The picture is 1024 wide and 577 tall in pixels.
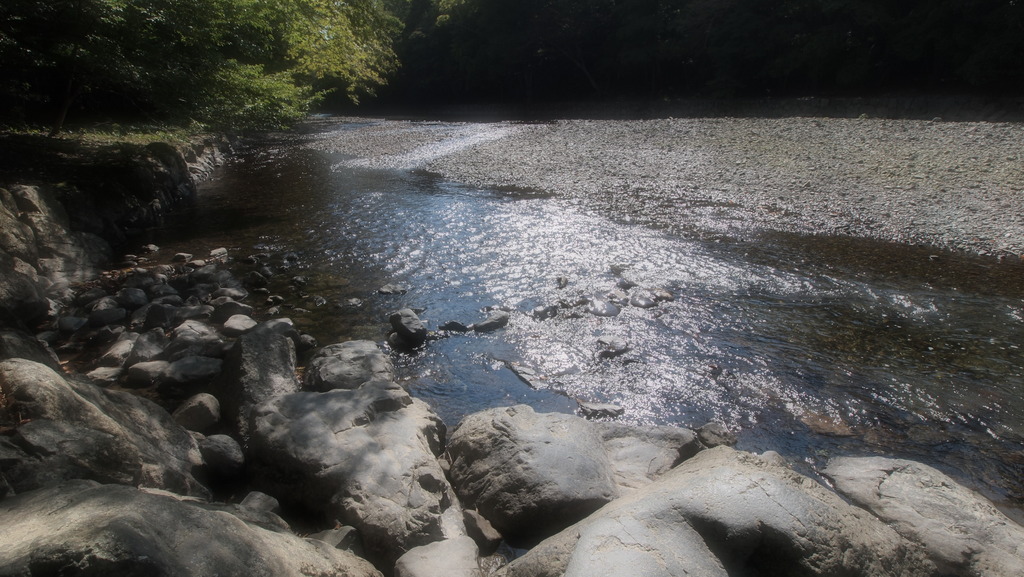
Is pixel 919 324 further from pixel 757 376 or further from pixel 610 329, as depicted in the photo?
pixel 610 329

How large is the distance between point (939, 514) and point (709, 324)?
3282mm

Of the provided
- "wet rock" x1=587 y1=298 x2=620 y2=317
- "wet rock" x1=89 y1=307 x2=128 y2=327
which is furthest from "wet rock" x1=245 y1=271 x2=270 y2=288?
"wet rock" x1=587 y1=298 x2=620 y2=317

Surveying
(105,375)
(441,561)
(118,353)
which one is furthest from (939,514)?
(118,353)

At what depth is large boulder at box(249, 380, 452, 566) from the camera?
10.9ft

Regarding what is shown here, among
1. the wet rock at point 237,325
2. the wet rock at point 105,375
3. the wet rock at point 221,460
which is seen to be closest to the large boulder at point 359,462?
the wet rock at point 221,460

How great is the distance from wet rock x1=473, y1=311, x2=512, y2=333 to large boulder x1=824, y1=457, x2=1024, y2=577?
3646mm

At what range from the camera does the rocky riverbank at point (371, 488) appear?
7.27ft

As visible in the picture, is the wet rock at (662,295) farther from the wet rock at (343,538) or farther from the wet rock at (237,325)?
the wet rock at (343,538)

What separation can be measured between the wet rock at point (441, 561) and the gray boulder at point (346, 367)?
6.93 ft

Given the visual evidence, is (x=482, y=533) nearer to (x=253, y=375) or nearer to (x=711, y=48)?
(x=253, y=375)

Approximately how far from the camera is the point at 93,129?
557 inches

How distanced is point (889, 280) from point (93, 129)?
16649 mm

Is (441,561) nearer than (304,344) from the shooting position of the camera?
Yes

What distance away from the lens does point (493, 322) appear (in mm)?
6715
